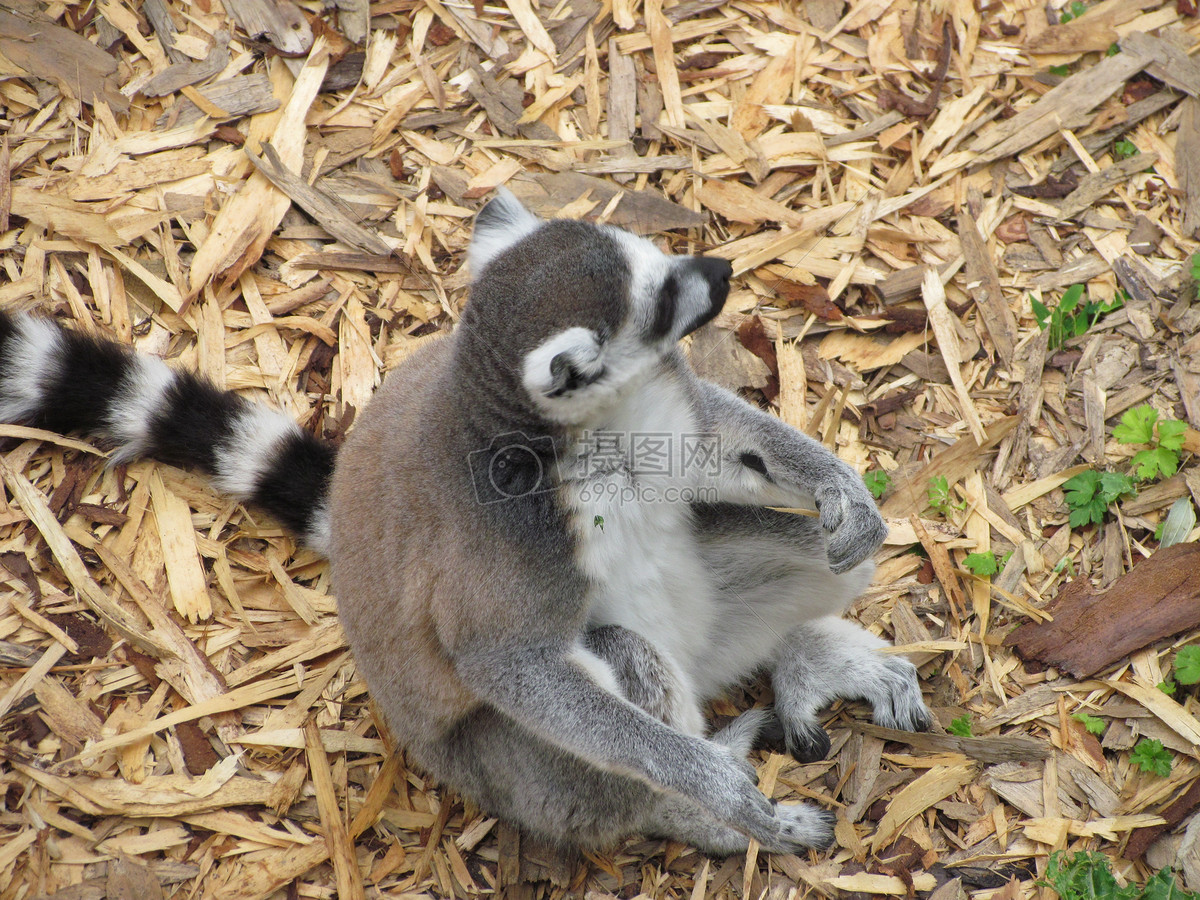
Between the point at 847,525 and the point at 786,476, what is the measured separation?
31 cm

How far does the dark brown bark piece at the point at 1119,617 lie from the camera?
4164 millimetres

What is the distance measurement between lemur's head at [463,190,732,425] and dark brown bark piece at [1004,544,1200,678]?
2.13 m

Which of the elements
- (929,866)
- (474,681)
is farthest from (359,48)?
(929,866)

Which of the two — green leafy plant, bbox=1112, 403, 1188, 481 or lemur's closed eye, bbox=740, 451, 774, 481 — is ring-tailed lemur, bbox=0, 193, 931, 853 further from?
green leafy plant, bbox=1112, 403, 1188, 481

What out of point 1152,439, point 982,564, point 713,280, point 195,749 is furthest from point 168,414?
point 1152,439

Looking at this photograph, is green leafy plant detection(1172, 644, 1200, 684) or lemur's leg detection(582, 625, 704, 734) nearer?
lemur's leg detection(582, 625, 704, 734)

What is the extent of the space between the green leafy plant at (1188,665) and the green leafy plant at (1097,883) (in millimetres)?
731

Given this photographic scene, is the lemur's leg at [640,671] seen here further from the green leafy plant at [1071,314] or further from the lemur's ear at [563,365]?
the green leafy plant at [1071,314]

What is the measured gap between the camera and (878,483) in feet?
15.6

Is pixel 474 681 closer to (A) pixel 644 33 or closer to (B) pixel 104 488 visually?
(B) pixel 104 488

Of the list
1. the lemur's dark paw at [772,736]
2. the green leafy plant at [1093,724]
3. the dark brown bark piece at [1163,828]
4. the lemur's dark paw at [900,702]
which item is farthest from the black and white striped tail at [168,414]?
the dark brown bark piece at [1163,828]

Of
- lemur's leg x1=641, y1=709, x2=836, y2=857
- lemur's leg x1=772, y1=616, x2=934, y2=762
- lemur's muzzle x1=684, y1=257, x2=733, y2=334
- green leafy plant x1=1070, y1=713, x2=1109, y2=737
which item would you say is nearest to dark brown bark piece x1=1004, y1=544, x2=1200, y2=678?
green leafy plant x1=1070, y1=713, x2=1109, y2=737

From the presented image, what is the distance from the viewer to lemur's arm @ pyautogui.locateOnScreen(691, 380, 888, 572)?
3.85 metres

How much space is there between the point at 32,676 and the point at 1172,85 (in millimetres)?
6373
